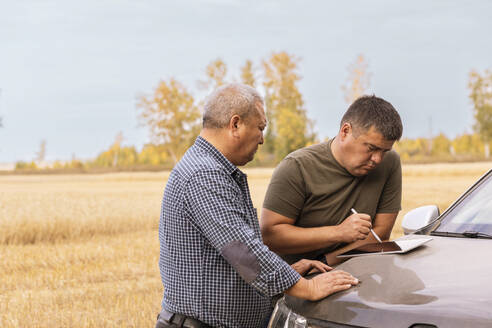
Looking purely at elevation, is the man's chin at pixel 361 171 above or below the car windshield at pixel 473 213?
above

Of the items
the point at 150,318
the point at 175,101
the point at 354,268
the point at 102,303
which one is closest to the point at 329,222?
the point at 354,268

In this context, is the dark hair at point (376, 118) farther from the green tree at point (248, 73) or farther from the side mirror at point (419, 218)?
the green tree at point (248, 73)

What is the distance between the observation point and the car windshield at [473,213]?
3.17 metres

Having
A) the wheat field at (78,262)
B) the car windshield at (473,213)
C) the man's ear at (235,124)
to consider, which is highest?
the man's ear at (235,124)

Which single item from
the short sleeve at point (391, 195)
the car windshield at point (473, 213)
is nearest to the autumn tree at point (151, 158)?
the short sleeve at point (391, 195)

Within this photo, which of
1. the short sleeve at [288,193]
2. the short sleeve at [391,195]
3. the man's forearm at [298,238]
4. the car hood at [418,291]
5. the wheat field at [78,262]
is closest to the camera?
the car hood at [418,291]

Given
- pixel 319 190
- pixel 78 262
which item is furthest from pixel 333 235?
pixel 78 262

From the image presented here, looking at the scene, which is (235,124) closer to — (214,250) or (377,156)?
(214,250)

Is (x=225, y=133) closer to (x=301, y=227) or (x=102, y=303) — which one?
(x=301, y=227)

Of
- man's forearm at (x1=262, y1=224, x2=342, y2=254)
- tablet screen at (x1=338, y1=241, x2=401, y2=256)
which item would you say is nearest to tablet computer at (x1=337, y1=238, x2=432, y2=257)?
tablet screen at (x1=338, y1=241, x2=401, y2=256)

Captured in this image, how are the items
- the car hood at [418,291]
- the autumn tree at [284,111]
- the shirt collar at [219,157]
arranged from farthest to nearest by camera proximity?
the autumn tree at [284,111], the shirt collar at [219,157], the car hood at [418,291]

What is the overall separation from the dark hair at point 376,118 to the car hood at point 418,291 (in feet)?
2.67

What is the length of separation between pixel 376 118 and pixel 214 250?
122 cm

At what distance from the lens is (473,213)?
3309mm
